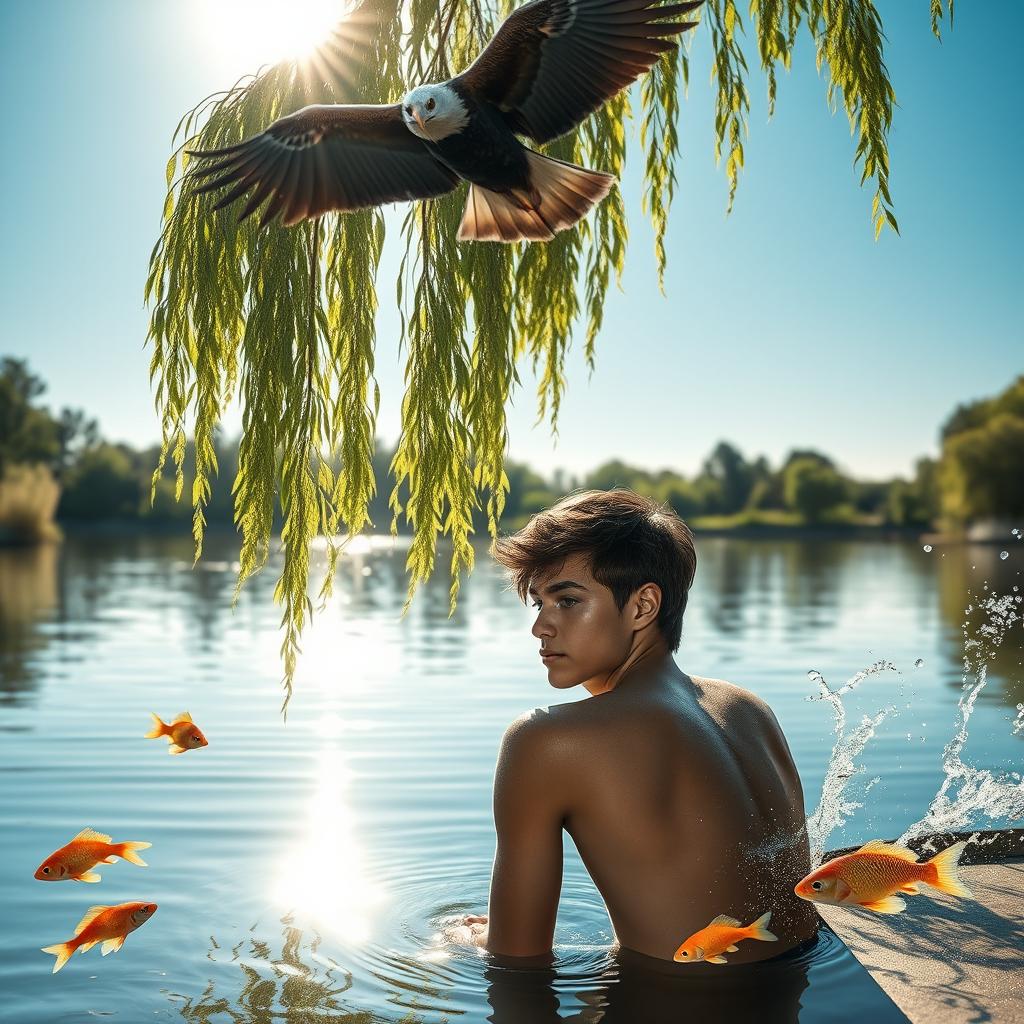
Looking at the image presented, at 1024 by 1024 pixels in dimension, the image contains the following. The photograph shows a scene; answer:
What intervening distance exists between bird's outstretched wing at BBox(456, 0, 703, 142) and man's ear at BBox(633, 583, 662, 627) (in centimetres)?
139

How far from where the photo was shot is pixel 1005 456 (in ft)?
271

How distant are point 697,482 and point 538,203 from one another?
496 feet

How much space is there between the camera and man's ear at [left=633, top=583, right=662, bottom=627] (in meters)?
3.31

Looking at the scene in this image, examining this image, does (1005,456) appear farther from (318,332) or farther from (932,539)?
(318,332)

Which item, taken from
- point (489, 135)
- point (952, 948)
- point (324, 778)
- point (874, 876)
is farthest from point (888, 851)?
point (324, 778)

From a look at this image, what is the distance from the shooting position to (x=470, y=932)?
4.01 m

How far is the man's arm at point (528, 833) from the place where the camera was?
3.08 metres

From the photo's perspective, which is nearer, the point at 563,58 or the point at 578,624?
the point at 578,624

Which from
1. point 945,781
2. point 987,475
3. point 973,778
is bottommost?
point 973,778

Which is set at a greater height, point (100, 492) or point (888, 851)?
point (100, 492)

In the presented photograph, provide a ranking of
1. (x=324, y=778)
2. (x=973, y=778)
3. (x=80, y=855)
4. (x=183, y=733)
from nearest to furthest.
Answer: (x=80, y=855)
(x=183, y=733)
(x=973, y=778)
(x=324, y=778)

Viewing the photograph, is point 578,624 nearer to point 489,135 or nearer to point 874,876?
point 874,876

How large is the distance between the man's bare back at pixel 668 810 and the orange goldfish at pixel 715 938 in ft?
0.20

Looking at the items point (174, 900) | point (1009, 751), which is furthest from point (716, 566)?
point (174, 900)
